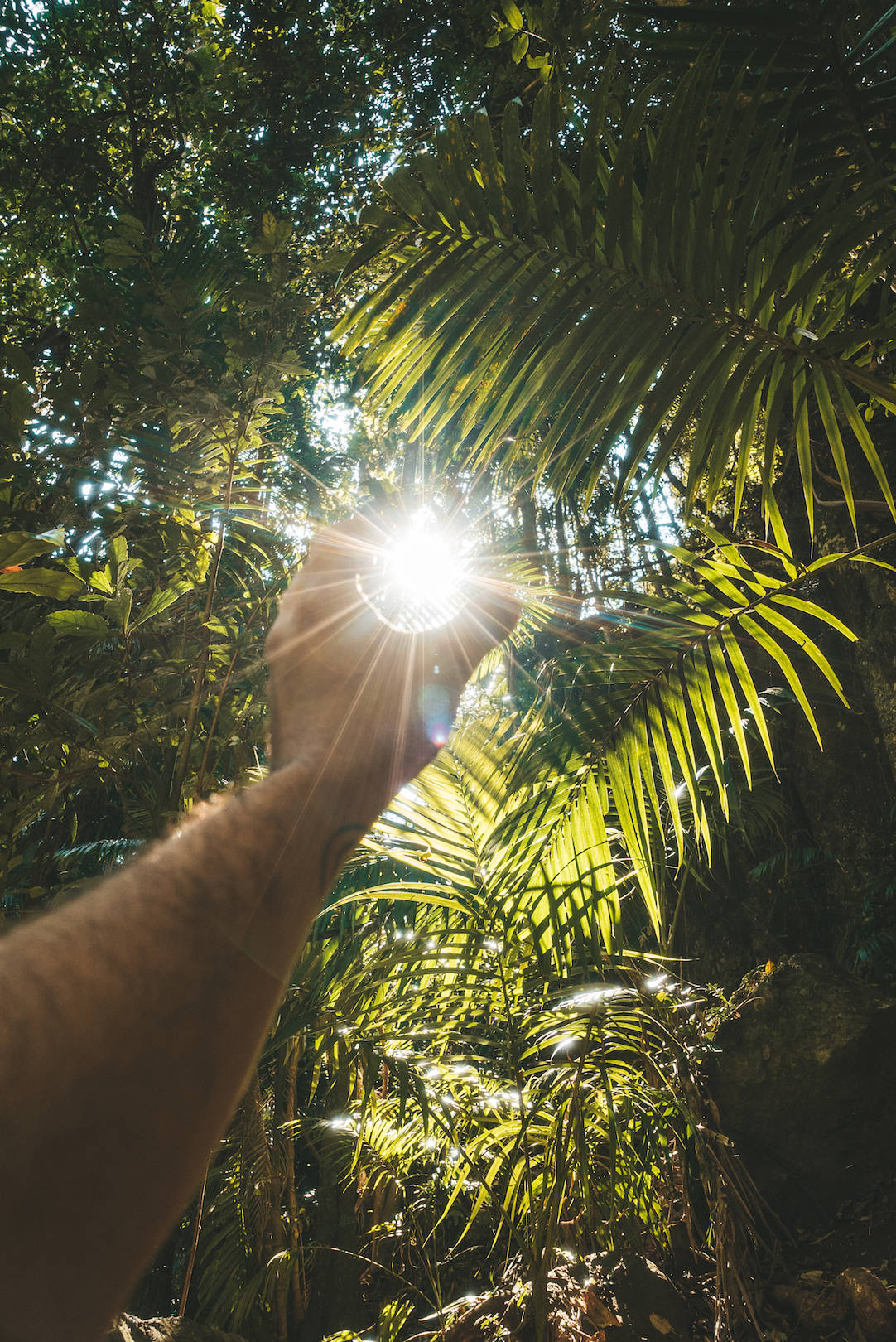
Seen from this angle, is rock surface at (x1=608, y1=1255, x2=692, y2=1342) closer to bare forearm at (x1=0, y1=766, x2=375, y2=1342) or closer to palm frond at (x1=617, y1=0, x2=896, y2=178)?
bare forearm at (x1=0, y1=766, x2=375, y2=1342)

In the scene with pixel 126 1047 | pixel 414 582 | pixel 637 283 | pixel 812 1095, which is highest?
pixel 637 283

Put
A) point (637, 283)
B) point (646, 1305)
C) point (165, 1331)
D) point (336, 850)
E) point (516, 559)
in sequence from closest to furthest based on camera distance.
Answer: point (336, 850) → point (637, 283) → point (516, 559) → point (165, 1331) → point (646, 1305)

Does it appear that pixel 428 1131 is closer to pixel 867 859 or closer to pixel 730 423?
pixel 730 423

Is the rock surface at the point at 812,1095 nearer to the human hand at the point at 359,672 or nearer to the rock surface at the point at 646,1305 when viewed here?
the rock surface at the point at 646,1305

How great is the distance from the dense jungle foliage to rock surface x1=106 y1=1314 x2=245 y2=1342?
0.08m

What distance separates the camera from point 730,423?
869 millimetres

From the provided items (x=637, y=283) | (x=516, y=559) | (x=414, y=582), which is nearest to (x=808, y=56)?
(x=637, y=283)

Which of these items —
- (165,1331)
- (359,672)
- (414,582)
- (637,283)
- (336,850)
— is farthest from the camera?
(165,1331)

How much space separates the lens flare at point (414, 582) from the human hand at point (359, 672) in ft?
0.04

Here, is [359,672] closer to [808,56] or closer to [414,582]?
[414,582]

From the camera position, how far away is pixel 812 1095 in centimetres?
277

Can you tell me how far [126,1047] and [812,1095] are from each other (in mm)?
3315

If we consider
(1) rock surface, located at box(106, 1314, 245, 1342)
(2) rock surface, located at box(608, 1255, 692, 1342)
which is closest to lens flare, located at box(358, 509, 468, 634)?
(1) rock surface, located at box(106, 1314, 245, 1342)

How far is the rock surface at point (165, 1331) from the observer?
1287 mm
